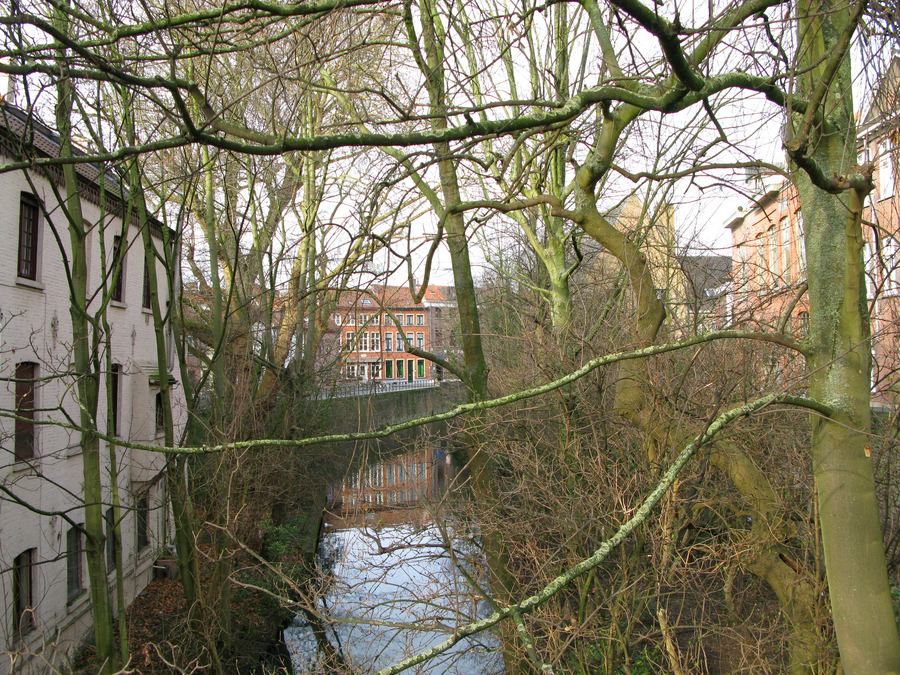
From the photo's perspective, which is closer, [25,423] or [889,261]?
[889,261]

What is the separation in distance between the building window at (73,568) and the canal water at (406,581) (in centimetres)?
383

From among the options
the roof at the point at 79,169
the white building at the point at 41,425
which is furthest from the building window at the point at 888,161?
the white building at the point at 41,425

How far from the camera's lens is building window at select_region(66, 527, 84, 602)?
458 inches

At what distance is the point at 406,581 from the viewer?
8.59 m

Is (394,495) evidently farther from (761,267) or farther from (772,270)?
(772,270)

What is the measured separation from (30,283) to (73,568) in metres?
5.31

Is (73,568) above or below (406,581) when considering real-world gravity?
below

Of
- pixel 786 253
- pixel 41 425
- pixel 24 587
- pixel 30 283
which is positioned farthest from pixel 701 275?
pixel 24 587

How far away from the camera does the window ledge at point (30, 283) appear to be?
988cm

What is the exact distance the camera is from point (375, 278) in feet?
13.2

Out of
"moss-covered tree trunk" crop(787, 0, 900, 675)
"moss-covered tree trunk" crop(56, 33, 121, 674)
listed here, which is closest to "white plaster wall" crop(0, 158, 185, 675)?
"moss-covered tree trunk" crop(56, 33, 121, 674)

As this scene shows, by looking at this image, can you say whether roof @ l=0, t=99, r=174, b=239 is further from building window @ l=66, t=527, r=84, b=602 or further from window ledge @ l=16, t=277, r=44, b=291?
building window @ l=66, t=527, r=84, b=602

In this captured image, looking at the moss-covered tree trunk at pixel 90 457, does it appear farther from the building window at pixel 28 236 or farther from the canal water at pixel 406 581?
the building window at pixel 28 236

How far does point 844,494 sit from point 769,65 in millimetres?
2529
